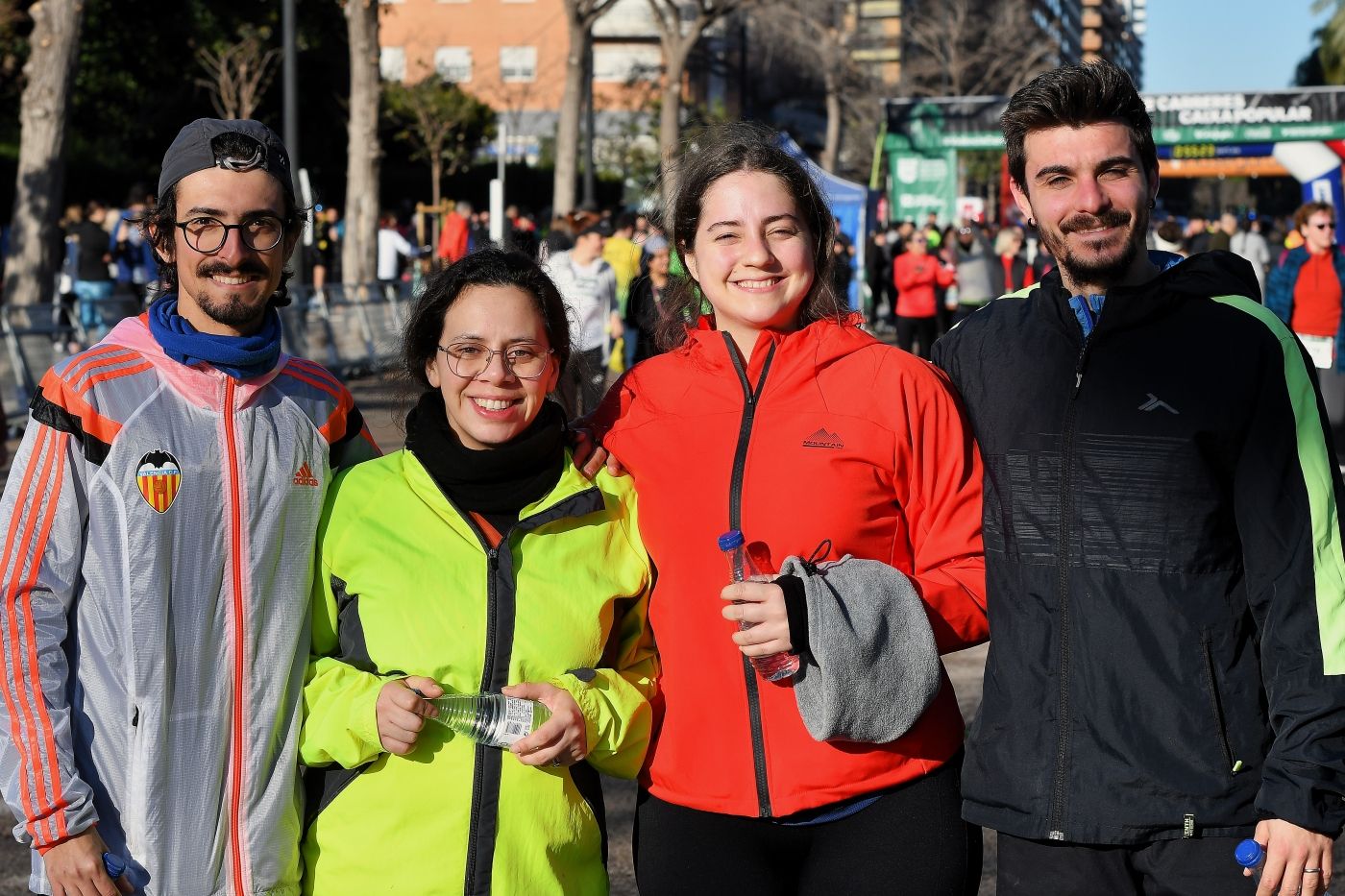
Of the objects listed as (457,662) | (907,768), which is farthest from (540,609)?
(907,768)

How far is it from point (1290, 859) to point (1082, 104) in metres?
1.42

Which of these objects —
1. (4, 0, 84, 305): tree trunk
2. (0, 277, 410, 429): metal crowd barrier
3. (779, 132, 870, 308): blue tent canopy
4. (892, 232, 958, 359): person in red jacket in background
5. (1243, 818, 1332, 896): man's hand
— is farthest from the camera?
(779, 132, 870, 308): blue tent canopy

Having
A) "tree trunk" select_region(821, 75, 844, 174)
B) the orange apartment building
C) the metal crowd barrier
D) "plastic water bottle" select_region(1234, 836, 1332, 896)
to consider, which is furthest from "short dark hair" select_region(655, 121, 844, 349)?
the orange apartment building

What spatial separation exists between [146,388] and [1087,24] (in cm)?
19899

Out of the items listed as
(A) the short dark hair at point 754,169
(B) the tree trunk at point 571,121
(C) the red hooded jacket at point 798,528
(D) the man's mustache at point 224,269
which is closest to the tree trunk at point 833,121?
(B) the tree trunk at point 571,121

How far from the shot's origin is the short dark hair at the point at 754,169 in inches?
128

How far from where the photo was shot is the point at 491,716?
9.62ft

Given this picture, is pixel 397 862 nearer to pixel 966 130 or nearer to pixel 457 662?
pixel 457 662

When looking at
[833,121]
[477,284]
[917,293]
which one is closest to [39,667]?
[477,284]

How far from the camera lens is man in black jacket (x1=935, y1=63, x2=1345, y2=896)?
2.77 meters

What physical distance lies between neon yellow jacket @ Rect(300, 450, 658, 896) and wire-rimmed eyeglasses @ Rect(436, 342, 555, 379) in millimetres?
233

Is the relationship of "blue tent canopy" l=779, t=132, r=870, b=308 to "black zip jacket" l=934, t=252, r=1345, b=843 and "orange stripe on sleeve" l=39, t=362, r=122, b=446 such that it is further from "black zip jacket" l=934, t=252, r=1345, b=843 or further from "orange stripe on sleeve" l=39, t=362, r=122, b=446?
"orange stripe on sleeve" l=39, t=362, r=122, b=446

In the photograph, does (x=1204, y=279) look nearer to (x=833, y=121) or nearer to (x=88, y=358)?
(x=88, y=358)

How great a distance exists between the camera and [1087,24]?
188500mm
